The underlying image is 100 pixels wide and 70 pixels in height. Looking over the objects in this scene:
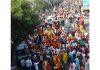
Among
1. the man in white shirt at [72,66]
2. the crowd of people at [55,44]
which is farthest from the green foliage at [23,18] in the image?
the man in white shirt at [72,66]

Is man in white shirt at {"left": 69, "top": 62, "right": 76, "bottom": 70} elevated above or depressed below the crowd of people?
below

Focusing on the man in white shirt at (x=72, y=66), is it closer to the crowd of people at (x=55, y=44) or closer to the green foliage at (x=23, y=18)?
the crowd of people at (x=55, y=44)

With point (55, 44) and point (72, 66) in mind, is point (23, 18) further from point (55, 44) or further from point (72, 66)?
point (72, 66)

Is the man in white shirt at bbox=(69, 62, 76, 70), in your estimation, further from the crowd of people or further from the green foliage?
the green foliage

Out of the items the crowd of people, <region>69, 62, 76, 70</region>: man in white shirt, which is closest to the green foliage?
the crowd of people

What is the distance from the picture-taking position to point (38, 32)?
275 centimetres

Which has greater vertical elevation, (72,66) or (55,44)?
(55,44)

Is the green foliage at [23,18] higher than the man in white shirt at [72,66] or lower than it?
higher

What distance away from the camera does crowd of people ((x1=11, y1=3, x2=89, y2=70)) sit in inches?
107

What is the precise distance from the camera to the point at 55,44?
108 inches

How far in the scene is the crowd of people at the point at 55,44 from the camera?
2.73 meters

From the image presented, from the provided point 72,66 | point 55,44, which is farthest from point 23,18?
point 72,66

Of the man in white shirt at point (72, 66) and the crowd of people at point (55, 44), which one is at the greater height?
the crowd of people at point (55, 44)

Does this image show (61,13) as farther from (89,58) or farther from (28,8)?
(89,58)
